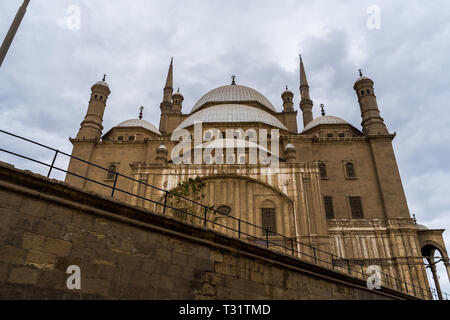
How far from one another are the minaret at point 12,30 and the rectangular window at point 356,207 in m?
24.2

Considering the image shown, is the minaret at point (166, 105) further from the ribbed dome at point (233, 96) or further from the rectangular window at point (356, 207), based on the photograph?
the rectangular window at point (356, 207)

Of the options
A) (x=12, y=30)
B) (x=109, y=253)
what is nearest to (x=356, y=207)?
(x=109, y=253)

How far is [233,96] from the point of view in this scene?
1602 inches

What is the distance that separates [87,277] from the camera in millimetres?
6406

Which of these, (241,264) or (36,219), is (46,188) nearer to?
(36,219)

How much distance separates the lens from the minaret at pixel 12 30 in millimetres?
6629

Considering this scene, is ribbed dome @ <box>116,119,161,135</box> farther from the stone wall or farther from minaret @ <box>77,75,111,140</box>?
the stone wall

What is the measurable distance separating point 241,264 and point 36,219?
510 cm

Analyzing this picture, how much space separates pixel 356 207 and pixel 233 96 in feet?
68.4

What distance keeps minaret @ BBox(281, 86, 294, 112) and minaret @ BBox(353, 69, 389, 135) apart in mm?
8111
